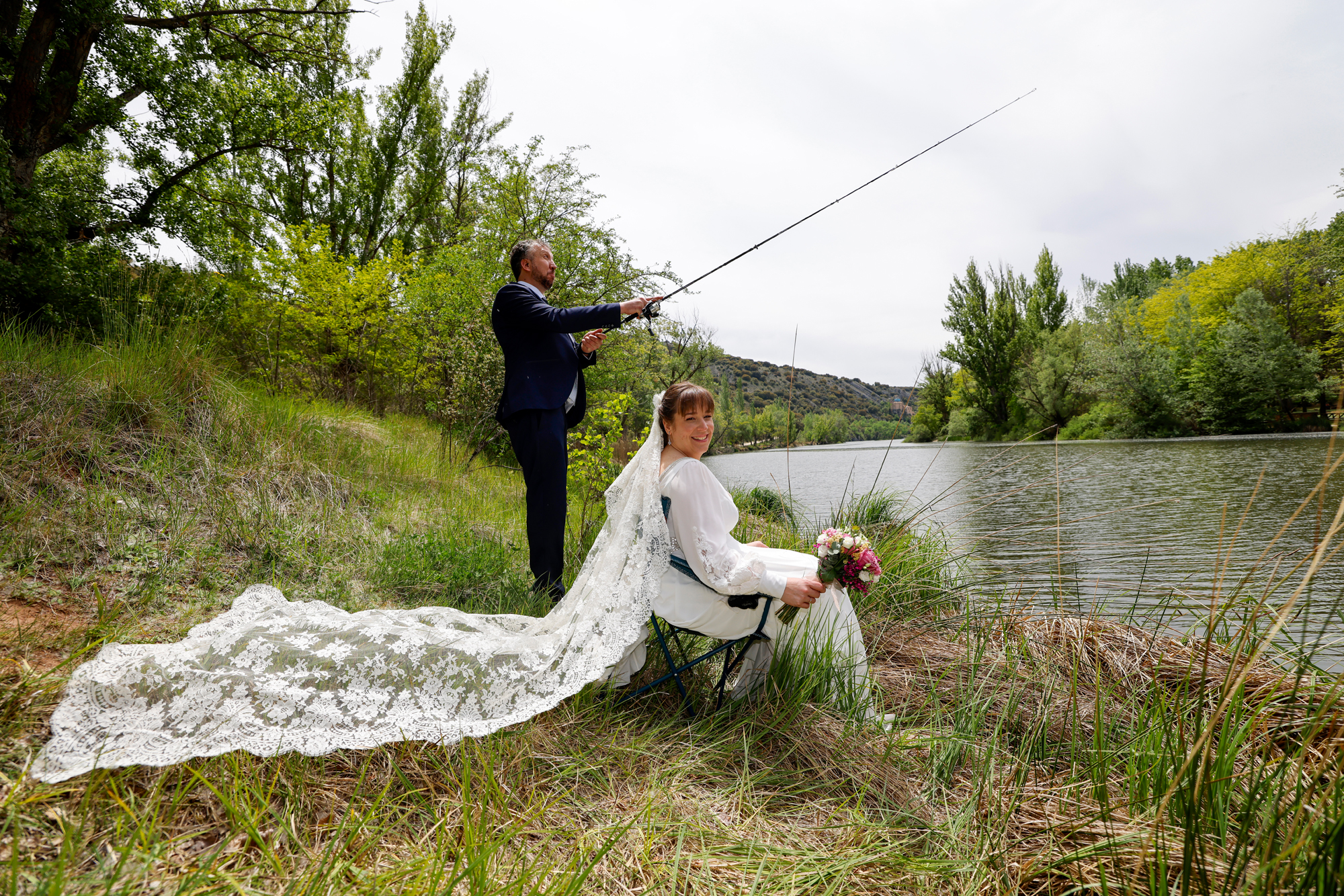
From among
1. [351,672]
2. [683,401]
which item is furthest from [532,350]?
[351,672]

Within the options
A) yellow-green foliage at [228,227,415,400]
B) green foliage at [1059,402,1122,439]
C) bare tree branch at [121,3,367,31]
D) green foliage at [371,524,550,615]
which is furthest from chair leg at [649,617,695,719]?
green foliage at [1059,402,1122,439]

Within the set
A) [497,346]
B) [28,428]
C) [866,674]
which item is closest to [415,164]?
[497,346]

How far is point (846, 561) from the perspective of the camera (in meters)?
2.20

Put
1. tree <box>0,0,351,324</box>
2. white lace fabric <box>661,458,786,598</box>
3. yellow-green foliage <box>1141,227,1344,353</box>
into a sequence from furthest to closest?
1. yellow-green foliage <box>1141,227,1344,353</box>
2. tree <box>0,0,351,324</box>
3. white lace fabric <box>661,458,786,598</box>

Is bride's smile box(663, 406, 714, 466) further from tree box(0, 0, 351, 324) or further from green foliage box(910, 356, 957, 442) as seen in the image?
tree box(0, 0, 351, 324)

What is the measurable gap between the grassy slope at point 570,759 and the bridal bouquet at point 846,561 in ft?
1.73

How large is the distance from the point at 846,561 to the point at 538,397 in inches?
76.9

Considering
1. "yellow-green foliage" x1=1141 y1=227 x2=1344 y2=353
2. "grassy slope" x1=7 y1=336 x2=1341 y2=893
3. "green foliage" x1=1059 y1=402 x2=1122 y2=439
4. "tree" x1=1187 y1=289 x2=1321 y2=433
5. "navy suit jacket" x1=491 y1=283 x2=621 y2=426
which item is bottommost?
"grassy slope" x1=7 y1=336 x2=1341 y2=893

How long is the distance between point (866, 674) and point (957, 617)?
1.62 m

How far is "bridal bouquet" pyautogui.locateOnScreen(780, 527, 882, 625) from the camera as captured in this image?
2.18 m

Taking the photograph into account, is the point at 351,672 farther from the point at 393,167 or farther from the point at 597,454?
the point at 393,167

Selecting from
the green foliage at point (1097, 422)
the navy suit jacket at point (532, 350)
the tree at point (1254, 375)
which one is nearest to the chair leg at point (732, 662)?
the navy suit jacket at point (532, 350)

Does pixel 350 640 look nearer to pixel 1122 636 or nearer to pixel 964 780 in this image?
pixel 964 780

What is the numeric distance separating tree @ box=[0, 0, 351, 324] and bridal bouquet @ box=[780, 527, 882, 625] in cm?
617
